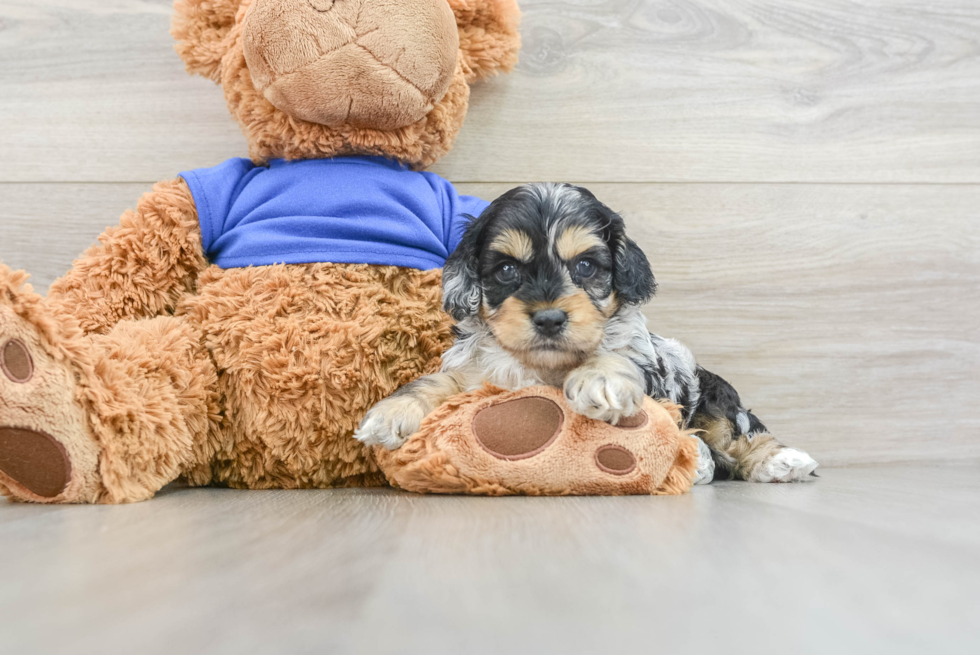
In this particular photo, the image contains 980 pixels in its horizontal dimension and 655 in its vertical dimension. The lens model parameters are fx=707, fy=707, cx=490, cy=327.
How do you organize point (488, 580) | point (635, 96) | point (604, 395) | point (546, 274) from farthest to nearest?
point (635, 96) → point (546, 274) → point (604, 395) → point (488, 580)

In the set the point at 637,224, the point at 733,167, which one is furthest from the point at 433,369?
the point at 733,167

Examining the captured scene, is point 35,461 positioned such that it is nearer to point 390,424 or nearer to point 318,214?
point 390,424

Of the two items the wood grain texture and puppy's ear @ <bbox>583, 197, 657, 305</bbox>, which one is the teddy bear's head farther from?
the wood grain texture

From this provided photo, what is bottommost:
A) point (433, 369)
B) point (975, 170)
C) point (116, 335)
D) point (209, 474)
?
point (209, 474)

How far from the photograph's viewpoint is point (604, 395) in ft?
3.98

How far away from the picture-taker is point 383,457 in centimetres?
140

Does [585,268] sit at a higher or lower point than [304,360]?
higher

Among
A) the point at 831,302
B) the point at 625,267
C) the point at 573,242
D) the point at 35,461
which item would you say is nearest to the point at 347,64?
the point at 573,242

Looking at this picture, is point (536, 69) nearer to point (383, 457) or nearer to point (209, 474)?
point (383, 457)

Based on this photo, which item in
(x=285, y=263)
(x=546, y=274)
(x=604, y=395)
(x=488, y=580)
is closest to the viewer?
(x=488, y=580)

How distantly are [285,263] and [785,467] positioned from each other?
1206 millimetres

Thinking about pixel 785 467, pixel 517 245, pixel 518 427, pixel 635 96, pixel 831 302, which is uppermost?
pixel 635 96

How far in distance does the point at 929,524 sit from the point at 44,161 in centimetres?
219

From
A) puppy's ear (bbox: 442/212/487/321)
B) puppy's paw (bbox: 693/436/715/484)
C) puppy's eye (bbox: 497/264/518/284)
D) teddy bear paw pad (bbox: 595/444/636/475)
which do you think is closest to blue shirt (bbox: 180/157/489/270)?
puppy's ear (bbox: 442/212/487/321)
